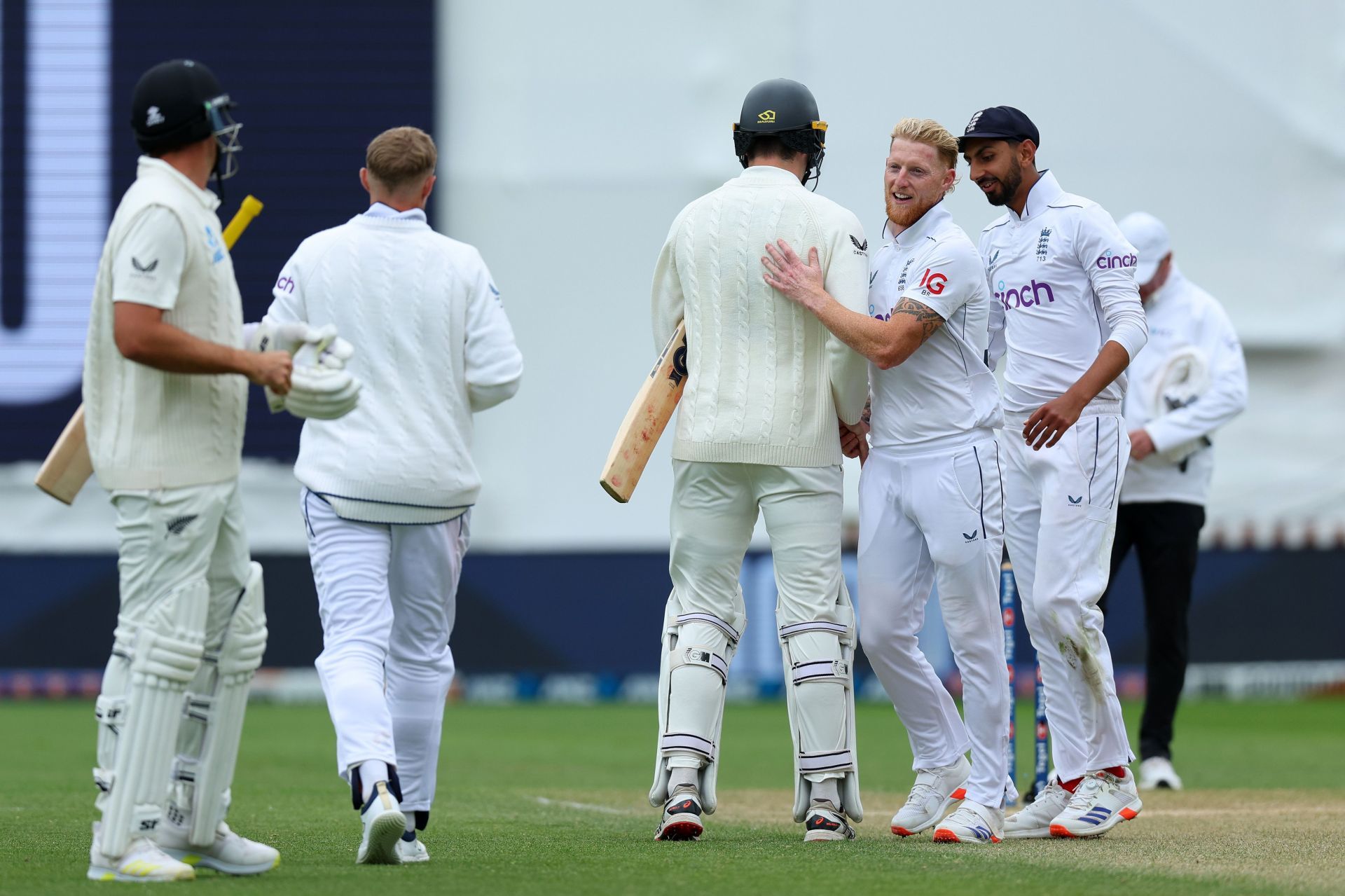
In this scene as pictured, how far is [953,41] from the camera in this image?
13938 millimetres

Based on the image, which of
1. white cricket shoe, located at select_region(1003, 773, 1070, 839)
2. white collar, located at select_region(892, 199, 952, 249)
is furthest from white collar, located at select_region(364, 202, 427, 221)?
white cricket shoe, located at select_region(1003, 773, 1070, 839)

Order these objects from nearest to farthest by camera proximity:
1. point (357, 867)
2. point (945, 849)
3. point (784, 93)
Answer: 1. point (357, 867)
2. point (945, 849)
3. point (784, 93)

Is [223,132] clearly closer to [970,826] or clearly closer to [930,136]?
[930,136]

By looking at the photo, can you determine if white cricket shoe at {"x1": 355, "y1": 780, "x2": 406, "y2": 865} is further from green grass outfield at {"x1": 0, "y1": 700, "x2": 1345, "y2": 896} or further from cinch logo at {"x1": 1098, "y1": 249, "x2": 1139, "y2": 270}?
cinch logo at {"x1": 1098, "y1": 249, "x2": 1139, "y2": 270}

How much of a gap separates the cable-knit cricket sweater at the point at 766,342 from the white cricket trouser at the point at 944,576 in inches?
9.8

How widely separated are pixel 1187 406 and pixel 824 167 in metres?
6.42

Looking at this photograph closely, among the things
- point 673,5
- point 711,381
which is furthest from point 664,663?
point 673,5

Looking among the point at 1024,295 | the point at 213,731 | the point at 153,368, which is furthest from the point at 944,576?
the point at 153,368

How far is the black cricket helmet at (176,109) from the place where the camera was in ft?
14.4

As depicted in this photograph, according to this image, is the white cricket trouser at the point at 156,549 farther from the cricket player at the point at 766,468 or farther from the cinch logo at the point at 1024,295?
the cinch logo at the point at 1024,295

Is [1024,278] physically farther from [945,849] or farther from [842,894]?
[842,894]

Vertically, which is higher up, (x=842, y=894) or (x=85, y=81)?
(x=85, y=81)

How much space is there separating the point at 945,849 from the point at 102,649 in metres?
9.03

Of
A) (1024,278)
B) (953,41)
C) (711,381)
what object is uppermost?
(953,41)
